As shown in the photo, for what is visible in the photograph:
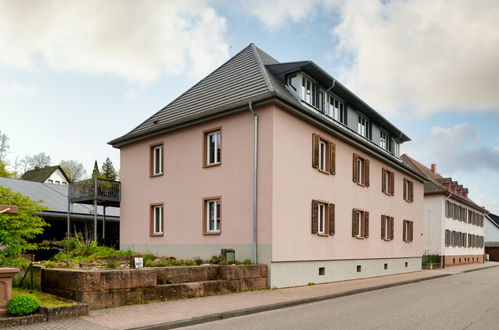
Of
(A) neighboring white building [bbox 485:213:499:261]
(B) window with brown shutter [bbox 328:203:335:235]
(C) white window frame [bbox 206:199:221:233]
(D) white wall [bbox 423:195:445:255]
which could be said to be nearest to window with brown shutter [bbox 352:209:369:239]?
(B) window with brown shutter [bbox 328:203:335:235]

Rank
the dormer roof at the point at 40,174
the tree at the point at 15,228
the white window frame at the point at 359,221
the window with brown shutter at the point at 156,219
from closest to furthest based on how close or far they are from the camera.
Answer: the tree at the point at 15,228 → the window with brown shutter at the point at 156,219 → the white window frame at the point at 359,221 → the dormer roof at the point at 40,174

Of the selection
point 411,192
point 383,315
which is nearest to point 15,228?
point 383,315

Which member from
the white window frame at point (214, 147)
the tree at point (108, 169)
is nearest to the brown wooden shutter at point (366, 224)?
the white window frame at point (214, 147)

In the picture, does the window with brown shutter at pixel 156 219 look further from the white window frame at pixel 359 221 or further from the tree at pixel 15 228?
the tree at pixel 15 228

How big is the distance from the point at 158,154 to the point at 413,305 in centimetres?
1240

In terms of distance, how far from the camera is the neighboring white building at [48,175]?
5988 cm

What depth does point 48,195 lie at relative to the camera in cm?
2977

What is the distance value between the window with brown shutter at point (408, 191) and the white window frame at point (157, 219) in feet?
51.8

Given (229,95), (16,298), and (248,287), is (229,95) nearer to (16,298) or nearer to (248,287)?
(248,287)

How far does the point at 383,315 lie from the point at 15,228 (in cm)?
830

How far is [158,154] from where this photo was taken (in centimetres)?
2086

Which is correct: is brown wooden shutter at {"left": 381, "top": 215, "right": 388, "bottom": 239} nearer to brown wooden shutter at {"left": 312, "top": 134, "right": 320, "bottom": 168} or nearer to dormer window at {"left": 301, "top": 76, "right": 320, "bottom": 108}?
dormer window at {"left": 301, "top": 76, "right": 320, "bottom": 108}

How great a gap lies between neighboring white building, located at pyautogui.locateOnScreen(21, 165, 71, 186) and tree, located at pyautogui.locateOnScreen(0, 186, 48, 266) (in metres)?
Answer: 51.7

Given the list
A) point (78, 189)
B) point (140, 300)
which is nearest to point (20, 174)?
point (78, 189)
